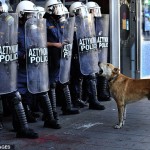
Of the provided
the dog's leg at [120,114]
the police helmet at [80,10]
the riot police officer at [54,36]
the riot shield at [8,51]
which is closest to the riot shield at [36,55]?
the riot shield at [8,51]

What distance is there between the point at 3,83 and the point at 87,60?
2.47m

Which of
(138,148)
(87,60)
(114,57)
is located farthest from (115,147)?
(114,57)

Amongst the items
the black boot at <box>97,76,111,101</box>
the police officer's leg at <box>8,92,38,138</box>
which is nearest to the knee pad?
the police officer's leg at <box>8,92,38,138</box>

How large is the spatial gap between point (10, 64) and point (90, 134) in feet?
5.26

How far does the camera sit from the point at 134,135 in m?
5.80

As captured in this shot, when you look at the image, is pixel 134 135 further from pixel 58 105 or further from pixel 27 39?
pixel 58 105

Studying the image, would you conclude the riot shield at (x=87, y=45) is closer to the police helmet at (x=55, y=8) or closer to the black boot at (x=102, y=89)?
the police helmet at (x=55, y=8)

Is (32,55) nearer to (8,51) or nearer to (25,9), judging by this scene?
(8,51)

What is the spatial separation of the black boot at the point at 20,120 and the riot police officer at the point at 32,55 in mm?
374

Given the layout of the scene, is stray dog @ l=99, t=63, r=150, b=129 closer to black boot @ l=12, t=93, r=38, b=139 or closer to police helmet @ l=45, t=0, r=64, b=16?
police helmet @ l=45, t=0, r=64, b=16

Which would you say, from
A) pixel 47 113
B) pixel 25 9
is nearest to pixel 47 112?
pixel 47 113

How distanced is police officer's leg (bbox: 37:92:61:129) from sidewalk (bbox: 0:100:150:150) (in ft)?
0.31

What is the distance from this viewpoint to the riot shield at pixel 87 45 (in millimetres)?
7359

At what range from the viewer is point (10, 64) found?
5.36m
